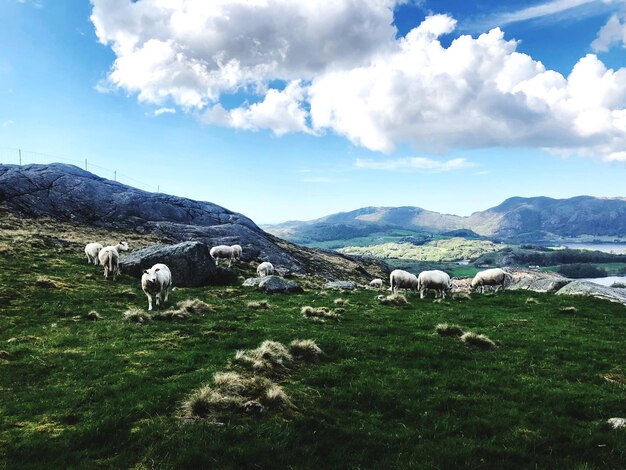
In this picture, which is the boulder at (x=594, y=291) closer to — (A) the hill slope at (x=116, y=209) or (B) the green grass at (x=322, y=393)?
(B) the green grass at (x=322, y=393)

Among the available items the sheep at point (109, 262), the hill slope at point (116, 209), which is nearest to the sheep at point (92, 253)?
the sheep at point (109, 262)

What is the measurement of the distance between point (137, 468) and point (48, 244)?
1924 inches

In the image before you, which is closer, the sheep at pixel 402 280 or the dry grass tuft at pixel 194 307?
the dry grass tuft at pixel 194 307

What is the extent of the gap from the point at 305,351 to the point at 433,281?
23.3 m

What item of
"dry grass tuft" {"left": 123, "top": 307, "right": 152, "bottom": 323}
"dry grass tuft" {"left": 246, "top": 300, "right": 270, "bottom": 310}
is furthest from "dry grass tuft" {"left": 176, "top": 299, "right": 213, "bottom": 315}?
"dry grass tuft" {"left": 246, "top": 300, "right": 270, "bottom": 310}

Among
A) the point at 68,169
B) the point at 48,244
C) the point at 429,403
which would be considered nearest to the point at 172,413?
the point at 429,403

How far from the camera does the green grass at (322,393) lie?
9406mm

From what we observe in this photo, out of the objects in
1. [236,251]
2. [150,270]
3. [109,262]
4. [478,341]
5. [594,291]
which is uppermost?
[150,270]

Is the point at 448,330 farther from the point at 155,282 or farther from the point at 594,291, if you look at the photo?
the point at 594,291

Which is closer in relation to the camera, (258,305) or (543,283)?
(258,305)

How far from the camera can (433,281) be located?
36812 mm

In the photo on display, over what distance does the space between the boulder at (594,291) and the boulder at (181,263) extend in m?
35.9

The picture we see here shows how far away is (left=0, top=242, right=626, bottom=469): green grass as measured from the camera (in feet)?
30.9

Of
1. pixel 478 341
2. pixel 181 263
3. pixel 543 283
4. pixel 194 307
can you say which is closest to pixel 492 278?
pixel 543 283
